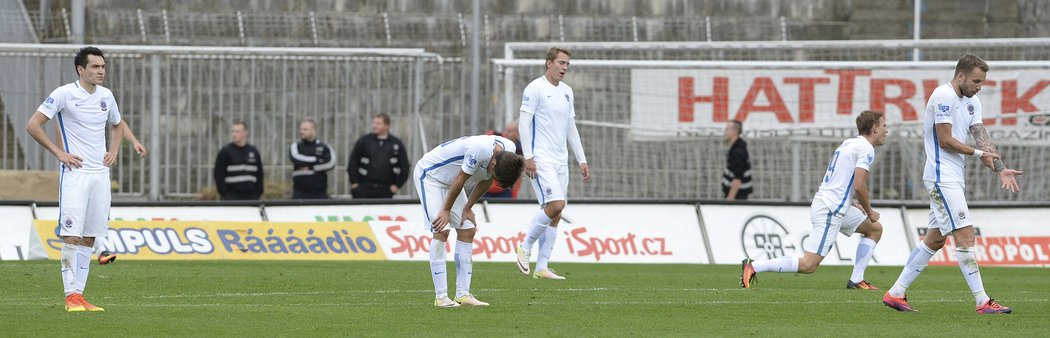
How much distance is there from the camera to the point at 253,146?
21906mm

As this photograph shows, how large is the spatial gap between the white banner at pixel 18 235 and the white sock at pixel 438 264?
921cm

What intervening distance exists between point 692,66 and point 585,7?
3.53 m

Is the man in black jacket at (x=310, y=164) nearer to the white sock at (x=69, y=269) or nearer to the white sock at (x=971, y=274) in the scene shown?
the white sock at (x=69, y=269)

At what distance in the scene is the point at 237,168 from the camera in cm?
2153

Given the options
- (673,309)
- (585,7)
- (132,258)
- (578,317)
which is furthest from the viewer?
(585,7)

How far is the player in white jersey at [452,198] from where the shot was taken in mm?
11367

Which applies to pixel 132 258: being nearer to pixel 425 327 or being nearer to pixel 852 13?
pixel 425 327

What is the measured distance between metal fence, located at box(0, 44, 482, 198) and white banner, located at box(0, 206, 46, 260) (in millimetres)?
2419

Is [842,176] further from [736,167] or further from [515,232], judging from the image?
[736,167]

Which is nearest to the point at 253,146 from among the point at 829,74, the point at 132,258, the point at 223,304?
the point at 132,258

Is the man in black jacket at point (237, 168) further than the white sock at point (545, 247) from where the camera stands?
Yes

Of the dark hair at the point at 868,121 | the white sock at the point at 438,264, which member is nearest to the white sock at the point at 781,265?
the dark hair at the point at 868,121

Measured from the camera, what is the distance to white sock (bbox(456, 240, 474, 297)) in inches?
467

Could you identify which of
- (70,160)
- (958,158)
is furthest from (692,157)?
(70,160)
